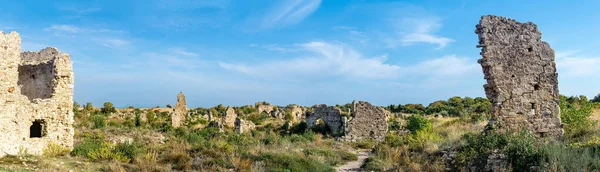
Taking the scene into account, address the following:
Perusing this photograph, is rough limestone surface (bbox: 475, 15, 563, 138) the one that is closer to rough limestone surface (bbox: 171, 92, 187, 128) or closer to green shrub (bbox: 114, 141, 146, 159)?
green shrub (bbox: 114, 141, 146, 159)

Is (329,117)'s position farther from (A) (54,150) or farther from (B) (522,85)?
(A) (54,150)

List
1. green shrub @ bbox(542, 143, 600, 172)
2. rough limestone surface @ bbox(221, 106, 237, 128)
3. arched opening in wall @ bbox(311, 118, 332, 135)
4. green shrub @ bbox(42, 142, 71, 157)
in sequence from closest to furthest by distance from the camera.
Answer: green shrub @ bbox(542, 143, 600, 172)
green shrub @ bbox(42, 142, 71, 157)
arched opening in wall @ bbox(311, 118, 332, 135)
rough limestone surface @ bbox(221, 106, 237, 128)

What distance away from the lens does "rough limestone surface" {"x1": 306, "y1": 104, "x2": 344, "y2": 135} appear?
77.3 ft

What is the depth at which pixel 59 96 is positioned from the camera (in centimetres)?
1356

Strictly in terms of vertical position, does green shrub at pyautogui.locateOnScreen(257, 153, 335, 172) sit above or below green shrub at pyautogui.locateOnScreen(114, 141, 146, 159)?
below


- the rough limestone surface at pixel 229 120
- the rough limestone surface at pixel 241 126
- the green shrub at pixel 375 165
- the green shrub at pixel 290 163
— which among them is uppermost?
the rough limestone surface at pixel 229 120

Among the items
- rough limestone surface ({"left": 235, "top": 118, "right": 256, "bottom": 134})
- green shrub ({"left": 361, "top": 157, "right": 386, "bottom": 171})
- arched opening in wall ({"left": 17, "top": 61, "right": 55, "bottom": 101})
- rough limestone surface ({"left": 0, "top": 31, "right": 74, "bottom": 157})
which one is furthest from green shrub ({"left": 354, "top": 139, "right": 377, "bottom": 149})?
arched opening in wall ({"left": 17, "top": 61, "right": 55, "bottom": 101})

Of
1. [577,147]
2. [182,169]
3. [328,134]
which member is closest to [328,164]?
[182,169]

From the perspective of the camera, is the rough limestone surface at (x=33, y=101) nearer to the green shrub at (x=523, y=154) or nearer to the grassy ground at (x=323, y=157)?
the grassy ground at (x=323, y=157)

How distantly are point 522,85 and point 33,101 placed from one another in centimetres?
1427

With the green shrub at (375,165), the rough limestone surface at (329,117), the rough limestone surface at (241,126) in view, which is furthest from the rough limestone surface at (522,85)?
the rough limestone surface at (241,126)

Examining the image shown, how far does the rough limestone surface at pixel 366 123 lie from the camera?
2200 centimetres

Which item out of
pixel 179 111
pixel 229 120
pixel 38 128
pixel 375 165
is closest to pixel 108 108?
pixel 179 111

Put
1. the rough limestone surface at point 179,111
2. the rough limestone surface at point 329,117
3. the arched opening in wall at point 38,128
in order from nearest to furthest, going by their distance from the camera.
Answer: the arched opening in wall at point 38,128
the rough limestone surface at point 329,117
the rough limestone surface at point 179,111
